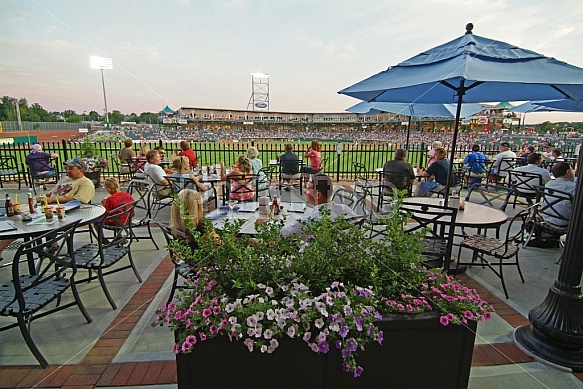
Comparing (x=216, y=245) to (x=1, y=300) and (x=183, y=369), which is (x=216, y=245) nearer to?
(x=183, y=369)

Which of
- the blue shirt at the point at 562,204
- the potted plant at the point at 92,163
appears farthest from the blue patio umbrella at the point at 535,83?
the potted plant at the point at 92,163

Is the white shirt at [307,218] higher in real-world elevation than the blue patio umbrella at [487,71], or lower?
lower

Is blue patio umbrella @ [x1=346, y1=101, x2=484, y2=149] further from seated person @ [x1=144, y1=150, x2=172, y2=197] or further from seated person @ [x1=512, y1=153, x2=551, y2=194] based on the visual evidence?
seated person @ [x1=144, y1=150, x2=172, y2=197]

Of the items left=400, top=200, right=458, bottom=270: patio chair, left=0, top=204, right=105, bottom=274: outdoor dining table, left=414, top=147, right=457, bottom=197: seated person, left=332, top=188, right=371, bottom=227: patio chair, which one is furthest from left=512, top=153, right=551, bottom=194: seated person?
left=0, top=204, right=105, bottom=274: outdoor dining table

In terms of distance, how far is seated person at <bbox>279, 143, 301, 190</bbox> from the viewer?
763 cm

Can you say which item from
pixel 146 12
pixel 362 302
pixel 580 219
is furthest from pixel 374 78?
pixel 146 12

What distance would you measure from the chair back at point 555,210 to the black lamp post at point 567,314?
205 centimetres

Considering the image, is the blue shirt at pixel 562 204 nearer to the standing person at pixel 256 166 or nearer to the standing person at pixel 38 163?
the standing person at pixel 256 166

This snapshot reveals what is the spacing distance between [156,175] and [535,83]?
545 centimetres

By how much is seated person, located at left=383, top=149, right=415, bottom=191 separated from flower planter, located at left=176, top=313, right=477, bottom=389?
419 cm

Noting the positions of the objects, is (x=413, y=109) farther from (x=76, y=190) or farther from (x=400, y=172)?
(x=76, y=190)

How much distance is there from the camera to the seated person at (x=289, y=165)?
25.0 ft

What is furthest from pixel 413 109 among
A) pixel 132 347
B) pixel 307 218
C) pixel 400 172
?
pixel 132 347

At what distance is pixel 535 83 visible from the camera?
2.36 metres
